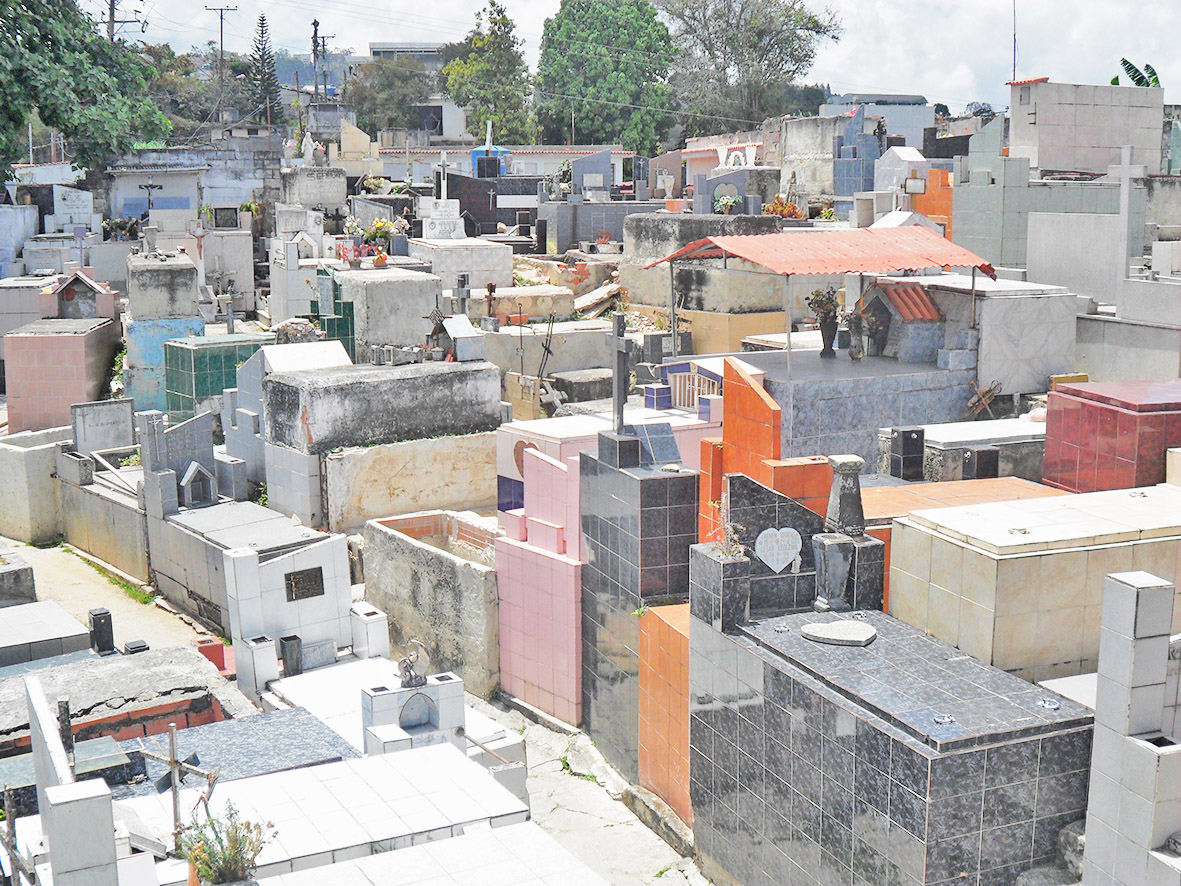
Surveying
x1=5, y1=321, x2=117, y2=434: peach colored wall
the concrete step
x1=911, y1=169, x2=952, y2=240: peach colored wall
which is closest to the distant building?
x1=5, y1=321, x2=117, y2=434: peach colored wall

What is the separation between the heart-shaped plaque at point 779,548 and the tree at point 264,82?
244 feet

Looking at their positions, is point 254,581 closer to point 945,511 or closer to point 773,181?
point 945,511

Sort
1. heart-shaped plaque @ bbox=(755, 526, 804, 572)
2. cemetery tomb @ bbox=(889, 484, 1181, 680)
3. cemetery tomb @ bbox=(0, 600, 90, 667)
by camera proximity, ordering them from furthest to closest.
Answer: cemetery tomb @ bbox=(0, 600, 90, 667)
heart-shaped plaque @ bbox=(755, 526, 804, 572)
cemetery tomb @ bbox=(889, 484, 1181, 680)

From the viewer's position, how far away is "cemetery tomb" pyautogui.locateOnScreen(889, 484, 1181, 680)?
40.9 feet

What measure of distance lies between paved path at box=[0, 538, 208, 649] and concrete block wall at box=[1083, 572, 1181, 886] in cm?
1534

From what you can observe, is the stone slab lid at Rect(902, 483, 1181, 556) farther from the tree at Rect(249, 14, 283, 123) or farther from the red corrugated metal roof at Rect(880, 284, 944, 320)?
the tree at Rect(249, 14, 283, 123)

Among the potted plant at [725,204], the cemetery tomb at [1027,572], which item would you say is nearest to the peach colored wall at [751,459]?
the cemetery tomb at [1027,572]

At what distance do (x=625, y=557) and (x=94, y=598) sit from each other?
12.6 metres

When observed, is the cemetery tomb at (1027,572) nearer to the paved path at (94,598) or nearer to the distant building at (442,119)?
the paved path at (94,598)

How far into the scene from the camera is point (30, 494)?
1138 inches

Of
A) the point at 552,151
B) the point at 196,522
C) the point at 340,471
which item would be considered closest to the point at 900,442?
the point at 340,471

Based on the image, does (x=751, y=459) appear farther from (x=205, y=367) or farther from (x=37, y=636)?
(x=205, y=367)

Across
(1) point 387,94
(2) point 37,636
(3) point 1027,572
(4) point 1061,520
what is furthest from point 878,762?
(1) point 387,94

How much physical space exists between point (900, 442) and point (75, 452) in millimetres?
19509
